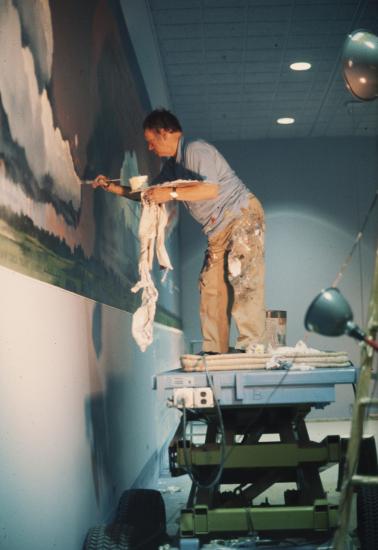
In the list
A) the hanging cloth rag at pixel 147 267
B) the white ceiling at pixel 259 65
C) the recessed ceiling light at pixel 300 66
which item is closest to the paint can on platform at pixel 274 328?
the hanging cloth rag at pixel 147 267

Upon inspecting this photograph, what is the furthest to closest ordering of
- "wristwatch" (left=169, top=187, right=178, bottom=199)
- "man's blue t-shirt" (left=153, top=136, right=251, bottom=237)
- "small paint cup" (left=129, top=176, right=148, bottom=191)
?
"man's blue t-shirt" (left=153, top=136, right=251, bottom=237), "small paint cup" (left=129, top=176, right=148, bottom=191), "wristwatch" (left=169, top=187, right=178, bottom=199)

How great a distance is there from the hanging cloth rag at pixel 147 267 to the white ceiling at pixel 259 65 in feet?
8.36

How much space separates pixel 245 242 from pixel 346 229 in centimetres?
540

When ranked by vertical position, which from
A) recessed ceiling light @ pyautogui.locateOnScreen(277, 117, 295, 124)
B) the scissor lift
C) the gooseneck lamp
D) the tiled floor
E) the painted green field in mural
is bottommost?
the tiled floor

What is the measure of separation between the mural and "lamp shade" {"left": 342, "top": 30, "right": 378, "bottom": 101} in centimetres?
94

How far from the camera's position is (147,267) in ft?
10.5

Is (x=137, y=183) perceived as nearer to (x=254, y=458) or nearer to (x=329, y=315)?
(x=254, y=458)

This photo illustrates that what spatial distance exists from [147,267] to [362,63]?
1.42 meters

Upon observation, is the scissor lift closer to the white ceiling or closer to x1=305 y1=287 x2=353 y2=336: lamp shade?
x1=305 y1=287 x2=353 y2=336: lamp shade

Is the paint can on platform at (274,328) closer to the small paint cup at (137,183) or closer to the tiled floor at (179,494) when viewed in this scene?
the tiled floor at (179,494)

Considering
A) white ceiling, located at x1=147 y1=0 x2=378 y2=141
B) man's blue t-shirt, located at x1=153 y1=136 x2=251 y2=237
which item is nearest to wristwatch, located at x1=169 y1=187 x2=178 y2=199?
man's blue t-shirt, located at x1=153 y1=136 x2=251 y2=237

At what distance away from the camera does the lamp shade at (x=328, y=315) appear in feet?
4.49

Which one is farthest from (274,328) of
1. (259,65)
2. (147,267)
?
(259,65)

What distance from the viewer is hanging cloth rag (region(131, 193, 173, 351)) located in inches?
122
